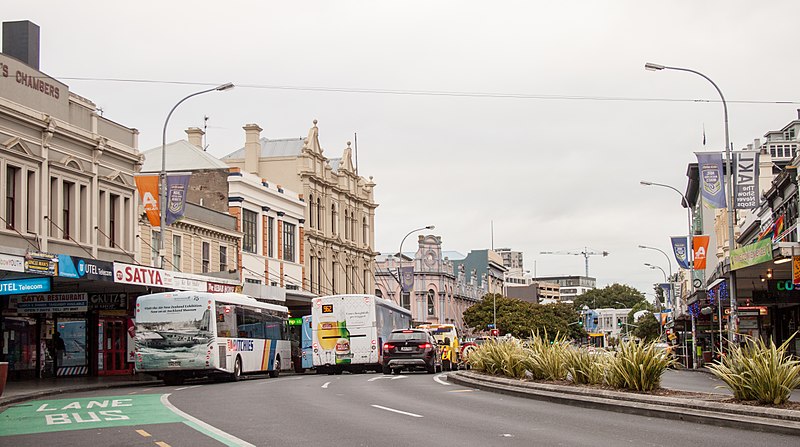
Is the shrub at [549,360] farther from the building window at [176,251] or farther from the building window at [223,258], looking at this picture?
the building window at [223,258]

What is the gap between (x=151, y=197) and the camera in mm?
38656

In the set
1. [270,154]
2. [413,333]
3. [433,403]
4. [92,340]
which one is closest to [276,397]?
[433,403]

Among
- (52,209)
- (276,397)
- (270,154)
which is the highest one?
(270,154)

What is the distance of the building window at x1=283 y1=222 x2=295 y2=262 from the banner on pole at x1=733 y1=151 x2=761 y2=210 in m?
35.3

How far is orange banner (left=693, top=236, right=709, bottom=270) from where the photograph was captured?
4434 cm

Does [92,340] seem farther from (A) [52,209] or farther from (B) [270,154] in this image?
(B) [270,154]

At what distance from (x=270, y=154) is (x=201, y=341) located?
138 feet

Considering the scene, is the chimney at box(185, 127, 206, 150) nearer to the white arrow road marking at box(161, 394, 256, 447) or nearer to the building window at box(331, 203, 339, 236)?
the building window at box(331, 203, 339, 236)

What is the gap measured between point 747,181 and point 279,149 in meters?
43.7

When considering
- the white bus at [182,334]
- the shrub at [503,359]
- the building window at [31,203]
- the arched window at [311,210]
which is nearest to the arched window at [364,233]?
the arched window at [311,210]

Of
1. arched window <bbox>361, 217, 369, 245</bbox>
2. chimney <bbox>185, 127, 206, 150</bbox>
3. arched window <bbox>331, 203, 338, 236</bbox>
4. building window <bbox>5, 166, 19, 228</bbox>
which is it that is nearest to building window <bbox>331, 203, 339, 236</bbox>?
arched window <bbox>331, 203, 338, 236</bbox>

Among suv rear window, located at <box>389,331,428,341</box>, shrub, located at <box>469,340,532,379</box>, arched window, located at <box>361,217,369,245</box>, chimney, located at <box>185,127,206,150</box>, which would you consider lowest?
shrub, located at <box>469,340,532,379</box>

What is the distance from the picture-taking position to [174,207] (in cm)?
3897

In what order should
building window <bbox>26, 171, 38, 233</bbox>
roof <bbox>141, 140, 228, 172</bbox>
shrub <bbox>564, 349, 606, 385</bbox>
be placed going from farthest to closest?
roof <bbox>141, 140, 228, 172</bbox> < building window <bbox>26, 171, 38, 233</bbox> < shrub <bbox>564, 349, 606, 385</bbox>
